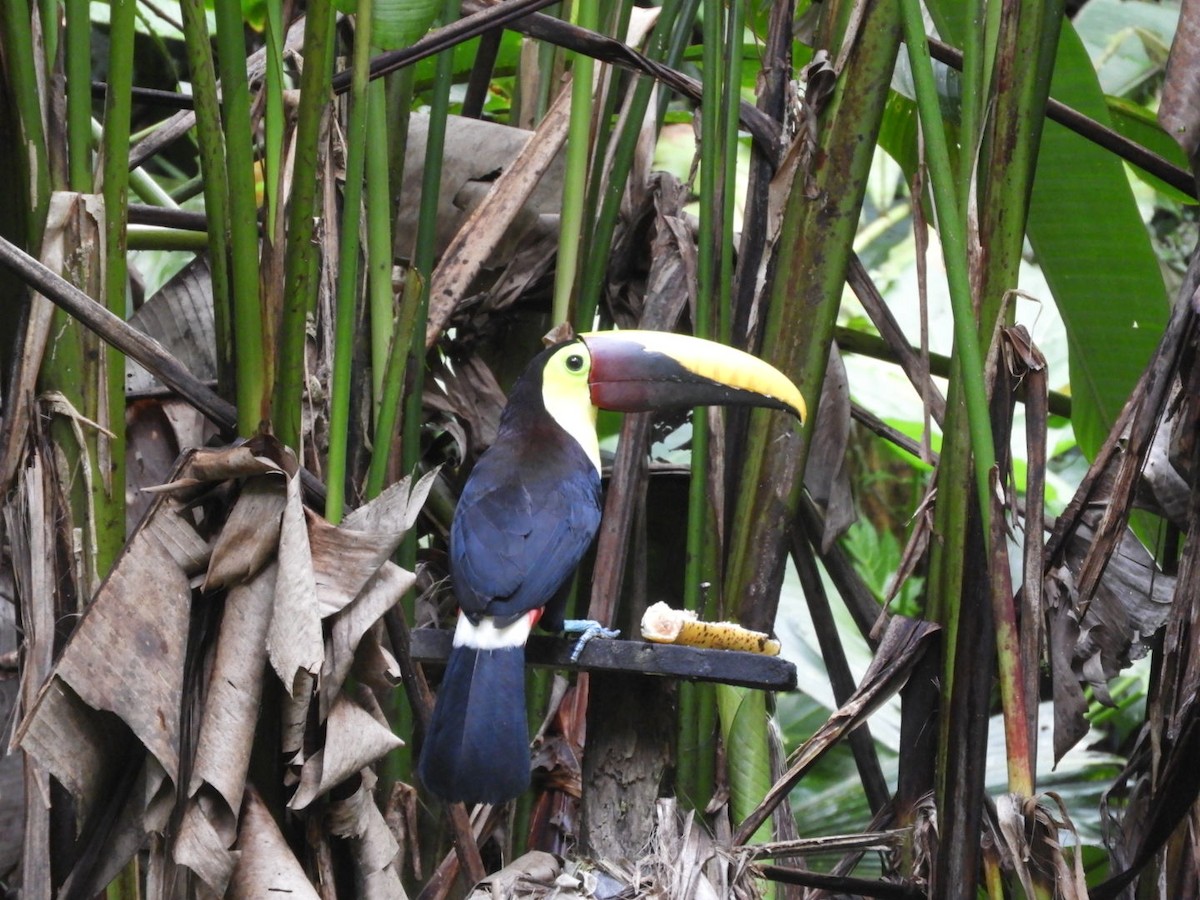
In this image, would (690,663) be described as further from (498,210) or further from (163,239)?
Result: (163,239)

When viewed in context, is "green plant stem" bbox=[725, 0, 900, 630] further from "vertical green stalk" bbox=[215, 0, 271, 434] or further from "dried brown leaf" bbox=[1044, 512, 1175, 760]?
"vertical green stalk" bbox=[215, 0, 271, 434]

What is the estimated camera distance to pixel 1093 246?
210 centimetres

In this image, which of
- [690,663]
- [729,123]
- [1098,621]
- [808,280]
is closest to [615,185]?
[729,123]

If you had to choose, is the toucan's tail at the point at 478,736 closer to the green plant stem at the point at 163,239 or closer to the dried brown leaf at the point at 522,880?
the dried brown leaf at the point at 522,880

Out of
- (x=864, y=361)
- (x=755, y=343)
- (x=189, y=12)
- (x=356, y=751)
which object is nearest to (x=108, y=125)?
(x=189, y=12)

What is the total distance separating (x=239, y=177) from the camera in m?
1.45

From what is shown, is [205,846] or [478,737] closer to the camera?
[205,846]

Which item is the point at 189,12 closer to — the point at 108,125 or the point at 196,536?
the point at 108,125

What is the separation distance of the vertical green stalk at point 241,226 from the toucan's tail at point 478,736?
42 cm

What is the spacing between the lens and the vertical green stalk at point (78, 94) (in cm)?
149

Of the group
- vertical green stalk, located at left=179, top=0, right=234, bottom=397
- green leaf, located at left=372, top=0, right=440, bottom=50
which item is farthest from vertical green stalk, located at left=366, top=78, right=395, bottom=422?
vertical green stalk, located at left=179, top=0, right=234, bottom=397

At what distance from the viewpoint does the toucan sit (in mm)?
1572

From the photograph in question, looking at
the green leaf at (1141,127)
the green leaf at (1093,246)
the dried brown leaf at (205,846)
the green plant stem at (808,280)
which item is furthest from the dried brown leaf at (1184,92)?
the dried brown leaf at (205,846)

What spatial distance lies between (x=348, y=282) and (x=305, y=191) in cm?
12
